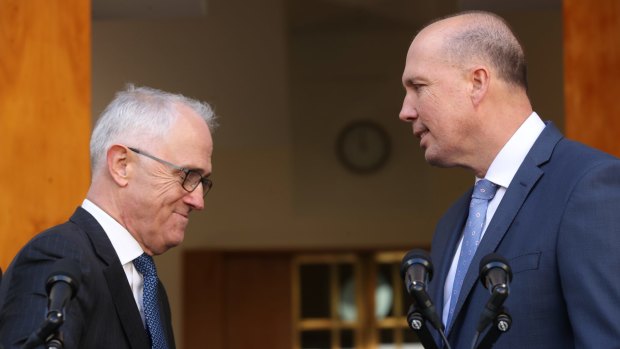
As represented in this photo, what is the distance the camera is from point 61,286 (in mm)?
2049

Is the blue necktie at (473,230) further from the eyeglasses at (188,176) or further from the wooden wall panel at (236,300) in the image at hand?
the wooden wall panel at (236,300)

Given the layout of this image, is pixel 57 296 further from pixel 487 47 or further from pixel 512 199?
pixel 487 47

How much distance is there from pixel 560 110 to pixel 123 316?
6.93 metres

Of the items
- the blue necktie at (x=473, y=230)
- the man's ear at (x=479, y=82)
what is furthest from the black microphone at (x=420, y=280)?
the man's ear at (x=479, y=82)

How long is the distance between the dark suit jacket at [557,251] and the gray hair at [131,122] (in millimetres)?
860

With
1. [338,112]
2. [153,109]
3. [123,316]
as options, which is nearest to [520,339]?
[123,316]

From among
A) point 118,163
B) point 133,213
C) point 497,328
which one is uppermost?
point 118,163

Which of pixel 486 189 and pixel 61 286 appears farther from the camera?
pixel 486 189

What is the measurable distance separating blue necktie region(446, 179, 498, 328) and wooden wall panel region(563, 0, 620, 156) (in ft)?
4.82

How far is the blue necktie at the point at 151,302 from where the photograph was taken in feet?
8.73

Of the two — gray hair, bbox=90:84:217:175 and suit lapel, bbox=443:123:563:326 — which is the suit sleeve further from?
gray hair, bbox=90:84:217:175

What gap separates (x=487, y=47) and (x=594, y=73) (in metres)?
1.50

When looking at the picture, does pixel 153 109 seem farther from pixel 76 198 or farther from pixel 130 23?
pixel 130 23

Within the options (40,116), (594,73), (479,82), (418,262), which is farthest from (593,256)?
(40,116)
